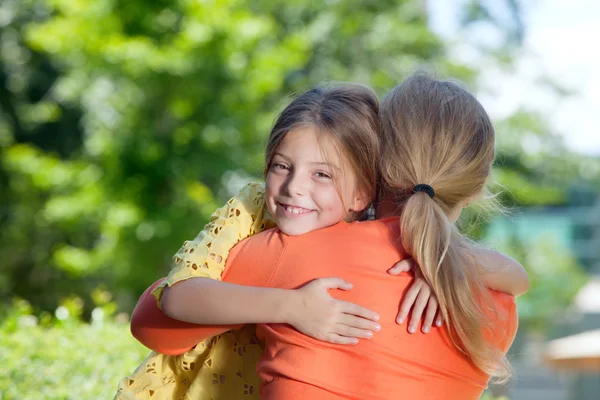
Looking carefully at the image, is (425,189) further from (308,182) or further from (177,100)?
(177,100)

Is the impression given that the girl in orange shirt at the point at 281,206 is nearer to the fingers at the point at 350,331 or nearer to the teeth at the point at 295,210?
the teeth at the point at 295,210

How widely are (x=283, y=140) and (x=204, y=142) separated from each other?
8.17 meters

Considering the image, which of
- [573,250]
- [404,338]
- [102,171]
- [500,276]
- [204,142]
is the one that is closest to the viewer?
[404,338]

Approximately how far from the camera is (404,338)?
172 cm

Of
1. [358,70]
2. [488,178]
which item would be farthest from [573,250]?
[488,178]

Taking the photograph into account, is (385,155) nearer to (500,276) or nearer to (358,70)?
(500,276)

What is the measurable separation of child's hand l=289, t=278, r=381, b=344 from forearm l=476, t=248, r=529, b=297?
29cm

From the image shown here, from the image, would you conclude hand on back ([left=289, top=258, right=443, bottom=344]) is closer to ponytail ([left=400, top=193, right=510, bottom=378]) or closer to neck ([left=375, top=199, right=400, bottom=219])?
ponytail ([left=400, top=193, right=510, bottom=378])

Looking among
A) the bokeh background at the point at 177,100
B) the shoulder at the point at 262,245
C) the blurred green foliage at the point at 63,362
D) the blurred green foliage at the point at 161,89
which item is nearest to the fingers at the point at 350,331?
the shoulder at the point at 262,245

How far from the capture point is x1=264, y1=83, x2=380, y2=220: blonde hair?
6.22ft

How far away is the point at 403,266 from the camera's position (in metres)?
1.76

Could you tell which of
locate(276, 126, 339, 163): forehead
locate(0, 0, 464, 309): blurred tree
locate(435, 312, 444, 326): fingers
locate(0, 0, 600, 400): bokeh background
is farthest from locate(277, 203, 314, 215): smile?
locate(0, 0, 464, 309): blurred tree

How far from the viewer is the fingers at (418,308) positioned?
1705 millimetres

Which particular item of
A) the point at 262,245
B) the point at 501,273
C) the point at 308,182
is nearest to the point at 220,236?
the point at 262,245
